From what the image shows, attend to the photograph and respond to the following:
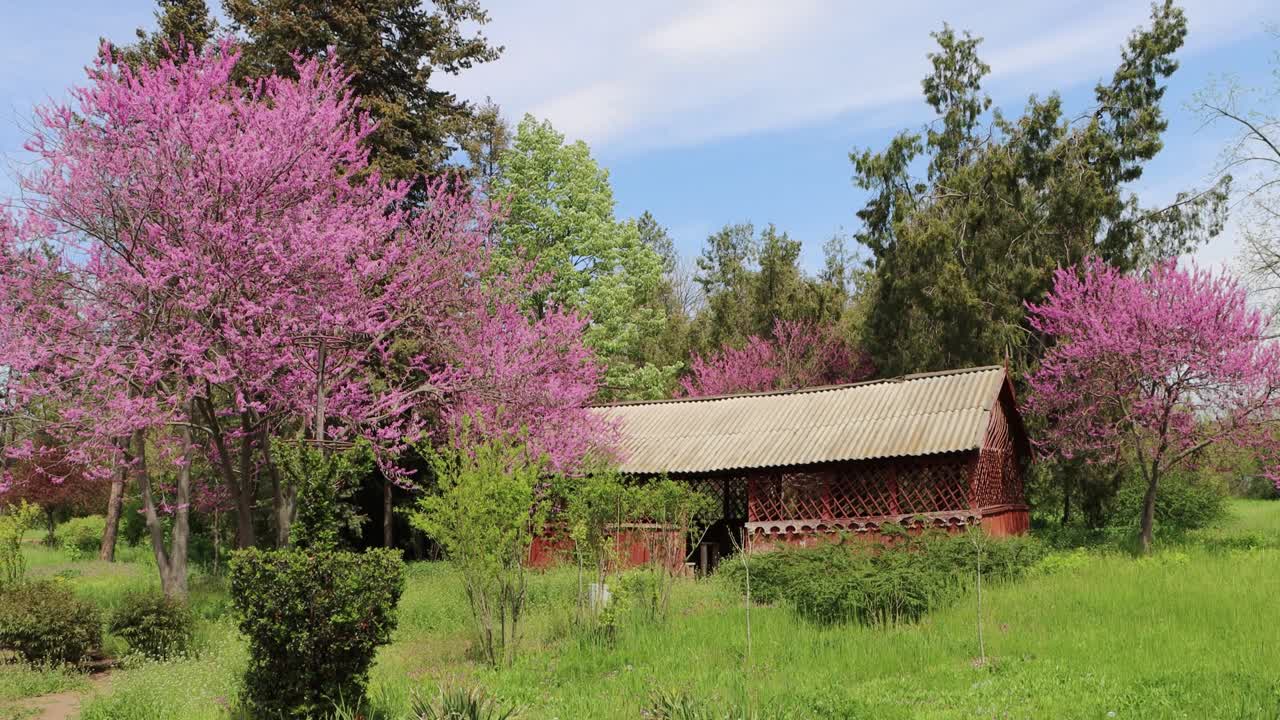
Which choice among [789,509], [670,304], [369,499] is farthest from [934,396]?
[670,304]

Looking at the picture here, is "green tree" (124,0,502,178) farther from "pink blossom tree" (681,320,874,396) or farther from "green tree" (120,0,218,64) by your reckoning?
"pink blossom tree" (681,320,874,396)

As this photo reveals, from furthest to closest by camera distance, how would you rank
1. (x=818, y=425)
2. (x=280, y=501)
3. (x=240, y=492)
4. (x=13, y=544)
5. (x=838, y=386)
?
(x=838, y=386) → (x=818, y=425) → (x=13, y=544) → (x=280, y=501) → (x=240, y=492)

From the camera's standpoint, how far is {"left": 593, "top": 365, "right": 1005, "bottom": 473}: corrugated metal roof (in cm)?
1797

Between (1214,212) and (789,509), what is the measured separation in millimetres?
16592

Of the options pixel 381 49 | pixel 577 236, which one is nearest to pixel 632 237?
pixel 577 236

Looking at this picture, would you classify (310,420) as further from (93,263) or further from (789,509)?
(789,509)

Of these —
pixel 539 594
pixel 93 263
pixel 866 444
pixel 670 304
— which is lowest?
pixel 539 594

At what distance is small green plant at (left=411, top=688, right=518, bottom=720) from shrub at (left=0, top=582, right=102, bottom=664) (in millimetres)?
7300

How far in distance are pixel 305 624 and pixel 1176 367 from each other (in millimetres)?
18648

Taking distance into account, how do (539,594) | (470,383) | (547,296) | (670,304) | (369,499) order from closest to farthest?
(539,594) < (470,383) < (369,499) < (547,296) < (670,304)

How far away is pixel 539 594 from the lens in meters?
14.6

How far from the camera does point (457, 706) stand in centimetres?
728

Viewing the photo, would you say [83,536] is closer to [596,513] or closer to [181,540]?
[181,540]

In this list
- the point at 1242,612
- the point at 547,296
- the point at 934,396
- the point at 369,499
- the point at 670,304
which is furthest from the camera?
the point at 670,304
